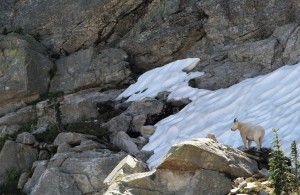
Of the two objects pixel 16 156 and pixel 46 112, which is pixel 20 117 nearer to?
pixel 46 112

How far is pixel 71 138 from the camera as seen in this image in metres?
21.1

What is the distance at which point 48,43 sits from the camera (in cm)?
3353

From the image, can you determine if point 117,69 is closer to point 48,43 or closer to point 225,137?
point 48,43

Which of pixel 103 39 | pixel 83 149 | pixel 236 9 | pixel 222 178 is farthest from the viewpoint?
pixel 103 39

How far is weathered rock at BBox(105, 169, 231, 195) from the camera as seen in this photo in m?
12.8

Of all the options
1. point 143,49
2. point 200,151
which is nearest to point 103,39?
point 143,49

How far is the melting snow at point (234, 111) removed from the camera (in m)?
17.2

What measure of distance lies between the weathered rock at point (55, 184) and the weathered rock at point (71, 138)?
11.0 ft

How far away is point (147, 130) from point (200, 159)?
9102 millimetres

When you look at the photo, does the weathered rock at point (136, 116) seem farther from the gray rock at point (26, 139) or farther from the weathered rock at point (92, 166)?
the weathered rock at point (92, 166)

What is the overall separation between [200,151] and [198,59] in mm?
14823

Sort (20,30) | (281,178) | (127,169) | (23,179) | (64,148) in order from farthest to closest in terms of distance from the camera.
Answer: (20,30), (64,148), (23,179), (127,169), (281,178)

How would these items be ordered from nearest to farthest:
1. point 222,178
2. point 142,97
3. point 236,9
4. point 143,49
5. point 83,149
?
1. point 222,178
2. point 83,149
3. point 142,97
4. point 236,9
5. point 143,49

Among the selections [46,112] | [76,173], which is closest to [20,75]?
[46,112]
